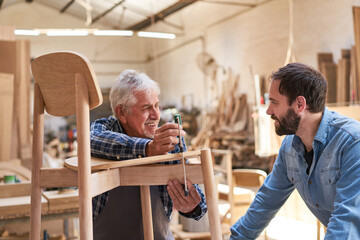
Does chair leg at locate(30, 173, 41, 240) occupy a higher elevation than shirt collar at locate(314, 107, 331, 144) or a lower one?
lower

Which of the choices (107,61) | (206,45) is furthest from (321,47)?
(107,61)

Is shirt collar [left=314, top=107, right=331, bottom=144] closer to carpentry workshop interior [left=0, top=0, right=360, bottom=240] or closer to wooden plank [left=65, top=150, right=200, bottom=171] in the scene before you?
carpentry workshop interior [left=0, top=0, right=360, bottom=240]

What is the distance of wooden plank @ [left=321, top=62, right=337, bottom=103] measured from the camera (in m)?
7.20

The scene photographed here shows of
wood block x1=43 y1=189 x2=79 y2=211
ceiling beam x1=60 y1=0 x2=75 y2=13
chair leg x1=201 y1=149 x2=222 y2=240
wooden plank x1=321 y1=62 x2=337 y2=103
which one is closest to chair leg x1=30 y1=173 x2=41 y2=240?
chair leg x1=201 y1=149 x2=222 y2=240

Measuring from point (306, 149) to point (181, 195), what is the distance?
709mm

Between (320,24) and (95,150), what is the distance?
296 inches

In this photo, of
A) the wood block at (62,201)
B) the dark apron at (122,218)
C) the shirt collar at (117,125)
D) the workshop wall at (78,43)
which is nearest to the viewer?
the dark apron at (122,218)

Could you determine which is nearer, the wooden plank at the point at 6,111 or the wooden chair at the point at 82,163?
the wooden chair at the point at 82,163

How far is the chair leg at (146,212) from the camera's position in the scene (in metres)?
1.75

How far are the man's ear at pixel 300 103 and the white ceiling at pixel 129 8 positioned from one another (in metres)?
9.16

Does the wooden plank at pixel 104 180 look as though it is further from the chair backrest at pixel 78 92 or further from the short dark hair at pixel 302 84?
the short dark hair at pixel 302 84

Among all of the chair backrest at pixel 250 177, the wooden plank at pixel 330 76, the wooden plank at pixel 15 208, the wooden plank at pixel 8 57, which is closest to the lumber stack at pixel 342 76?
the wooden plank at pixel 330 76

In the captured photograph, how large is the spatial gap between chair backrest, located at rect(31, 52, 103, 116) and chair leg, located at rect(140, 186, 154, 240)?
22.2 inches

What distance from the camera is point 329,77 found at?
728 centimetres
